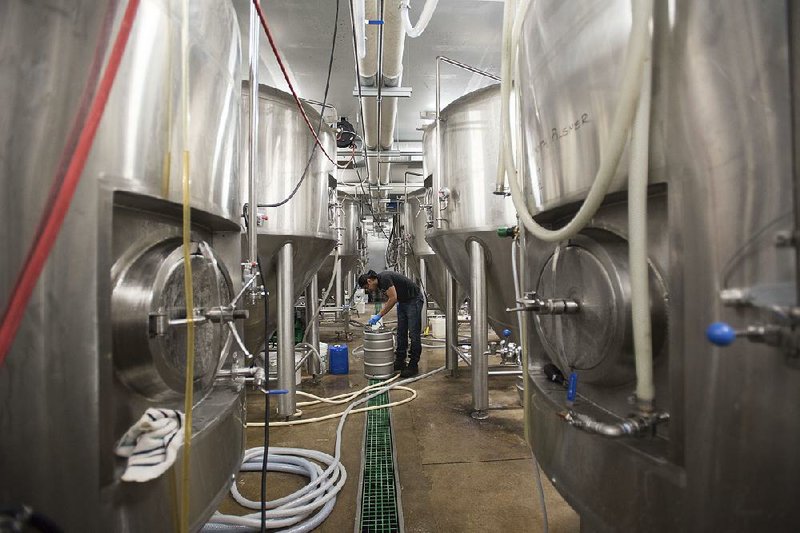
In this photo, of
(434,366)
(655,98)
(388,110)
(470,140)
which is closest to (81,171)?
(655,98)

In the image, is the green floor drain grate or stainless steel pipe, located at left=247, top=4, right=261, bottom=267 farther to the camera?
the green floor drain grate

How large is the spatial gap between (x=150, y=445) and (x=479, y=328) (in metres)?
1.86

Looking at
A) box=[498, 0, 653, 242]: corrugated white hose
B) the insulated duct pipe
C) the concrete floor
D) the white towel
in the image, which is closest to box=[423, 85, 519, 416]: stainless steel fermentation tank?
the concrete floor

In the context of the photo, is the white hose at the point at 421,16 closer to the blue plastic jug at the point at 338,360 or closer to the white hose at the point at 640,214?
the white hose at the point at 640,214

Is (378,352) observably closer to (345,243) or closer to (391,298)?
(391,298)

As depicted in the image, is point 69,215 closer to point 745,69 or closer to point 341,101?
point 745,69

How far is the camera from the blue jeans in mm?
3213

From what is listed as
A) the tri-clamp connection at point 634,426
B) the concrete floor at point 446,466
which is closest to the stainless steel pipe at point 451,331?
the concrete floor at point 446,466

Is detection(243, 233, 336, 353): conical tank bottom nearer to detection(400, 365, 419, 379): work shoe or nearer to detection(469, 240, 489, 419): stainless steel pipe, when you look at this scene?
detection(469, 240, 489, 419): stainless steel pipe

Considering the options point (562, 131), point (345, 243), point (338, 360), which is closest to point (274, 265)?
point (338, 360)

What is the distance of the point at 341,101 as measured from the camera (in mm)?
3510

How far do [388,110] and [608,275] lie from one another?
2284 mm

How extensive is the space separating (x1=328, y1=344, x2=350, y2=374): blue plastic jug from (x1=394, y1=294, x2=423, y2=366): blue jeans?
16.7 inches

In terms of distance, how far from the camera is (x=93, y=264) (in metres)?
0.56
